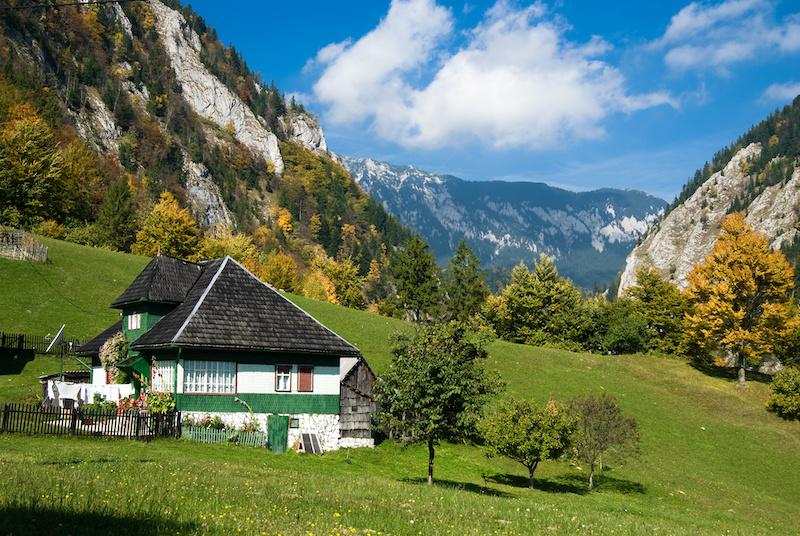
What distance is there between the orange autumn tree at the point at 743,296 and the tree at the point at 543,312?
2175 cm

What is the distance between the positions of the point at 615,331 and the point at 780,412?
27.4 meters

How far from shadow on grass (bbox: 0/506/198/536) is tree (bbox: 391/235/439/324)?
253 ft

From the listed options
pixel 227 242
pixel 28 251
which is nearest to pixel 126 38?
pixel 227 242

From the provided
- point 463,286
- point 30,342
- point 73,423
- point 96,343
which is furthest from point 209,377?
point 463,286

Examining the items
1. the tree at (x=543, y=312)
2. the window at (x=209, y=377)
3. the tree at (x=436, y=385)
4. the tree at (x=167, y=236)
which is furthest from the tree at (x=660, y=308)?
the tree at (x=436, y=385)

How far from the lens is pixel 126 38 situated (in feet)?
599

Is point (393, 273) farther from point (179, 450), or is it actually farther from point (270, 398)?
point (179, 450)

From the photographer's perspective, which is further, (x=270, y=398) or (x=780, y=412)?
(x=780, y=412)

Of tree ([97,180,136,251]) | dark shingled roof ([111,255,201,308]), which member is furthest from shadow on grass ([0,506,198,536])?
tree ([97,180,136,251])

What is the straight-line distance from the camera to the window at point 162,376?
3390 cm

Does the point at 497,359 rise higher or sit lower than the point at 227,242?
lower

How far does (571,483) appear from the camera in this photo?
115 feet

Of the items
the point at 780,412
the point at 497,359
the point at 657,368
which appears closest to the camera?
the point at 780,412

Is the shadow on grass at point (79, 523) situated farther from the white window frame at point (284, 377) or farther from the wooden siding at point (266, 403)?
the white window frame at point (284, 377)
